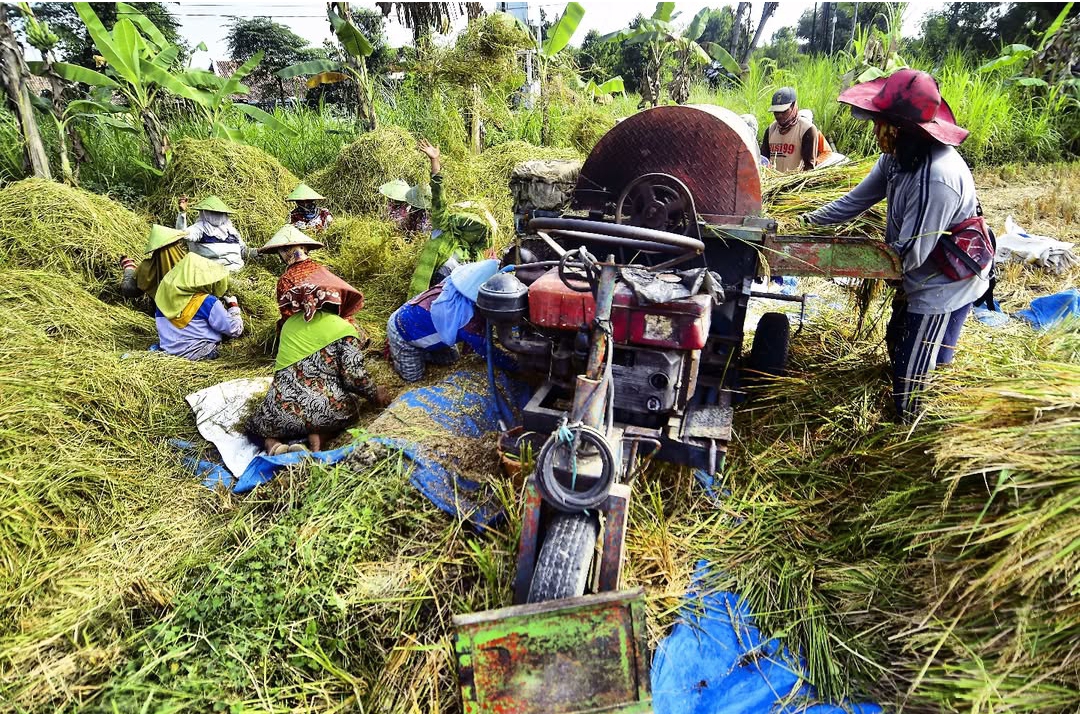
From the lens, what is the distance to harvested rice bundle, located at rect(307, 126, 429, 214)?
9.50 meters

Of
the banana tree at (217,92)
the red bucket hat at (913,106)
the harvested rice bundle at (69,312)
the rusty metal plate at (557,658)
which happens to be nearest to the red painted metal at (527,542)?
the rusty metal plate at (557,658)

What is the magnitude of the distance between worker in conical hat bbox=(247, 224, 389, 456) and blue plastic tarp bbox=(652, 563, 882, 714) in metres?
2.38

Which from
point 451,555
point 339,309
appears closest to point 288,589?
point 451,555

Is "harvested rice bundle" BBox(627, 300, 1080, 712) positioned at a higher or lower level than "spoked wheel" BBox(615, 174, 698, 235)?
lower

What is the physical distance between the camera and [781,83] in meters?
11.2

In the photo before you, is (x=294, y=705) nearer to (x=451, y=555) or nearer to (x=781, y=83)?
(x=451, y=555)

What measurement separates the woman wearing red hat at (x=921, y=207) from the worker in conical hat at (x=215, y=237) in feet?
19.2

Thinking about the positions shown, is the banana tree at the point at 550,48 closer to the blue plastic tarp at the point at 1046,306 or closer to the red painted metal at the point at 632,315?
the blue plastic tarp at the point at 1046,306

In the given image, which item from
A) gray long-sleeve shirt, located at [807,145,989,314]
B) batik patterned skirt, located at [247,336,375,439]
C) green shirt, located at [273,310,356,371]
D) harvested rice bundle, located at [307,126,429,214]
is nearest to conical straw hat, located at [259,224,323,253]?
green shirt, located at [273,310,356,371]

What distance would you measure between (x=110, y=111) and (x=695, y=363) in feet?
31.2

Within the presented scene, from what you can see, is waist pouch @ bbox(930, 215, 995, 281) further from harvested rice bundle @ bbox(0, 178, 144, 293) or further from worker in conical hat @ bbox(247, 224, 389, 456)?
harvested rice bundle @ bbox(0, 178, 144, 293)

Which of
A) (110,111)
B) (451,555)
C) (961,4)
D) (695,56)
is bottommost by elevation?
(451,555)

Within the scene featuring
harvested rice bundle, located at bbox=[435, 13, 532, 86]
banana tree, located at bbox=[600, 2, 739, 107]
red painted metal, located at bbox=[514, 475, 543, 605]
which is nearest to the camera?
red painted metal, located at bbox=[514, 475, 543, 605]

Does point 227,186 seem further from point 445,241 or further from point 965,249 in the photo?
point 965,249
